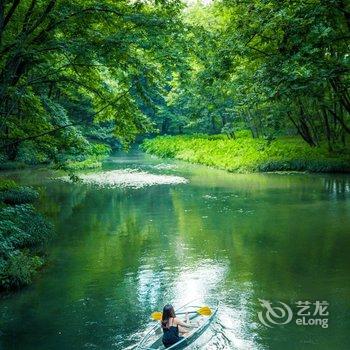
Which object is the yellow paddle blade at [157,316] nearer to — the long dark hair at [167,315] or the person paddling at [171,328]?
the person paddling at [171,328]

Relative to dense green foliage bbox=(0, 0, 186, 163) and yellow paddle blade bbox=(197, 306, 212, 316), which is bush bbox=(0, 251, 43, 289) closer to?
dense green foliage bbox=(0, 0, 186, 163)

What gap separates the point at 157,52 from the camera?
11.8 m

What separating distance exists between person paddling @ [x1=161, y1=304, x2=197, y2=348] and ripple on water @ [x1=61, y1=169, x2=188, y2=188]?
19.6 metres

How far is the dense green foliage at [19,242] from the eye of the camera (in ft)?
34.0

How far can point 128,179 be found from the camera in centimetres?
3072

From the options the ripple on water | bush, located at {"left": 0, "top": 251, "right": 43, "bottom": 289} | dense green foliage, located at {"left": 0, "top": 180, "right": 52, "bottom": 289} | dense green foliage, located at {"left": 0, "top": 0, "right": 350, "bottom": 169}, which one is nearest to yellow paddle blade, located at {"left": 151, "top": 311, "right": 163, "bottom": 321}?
dense green foliage, located at {"left": 0, "top": 180, "right": 52, "bottom": 289}

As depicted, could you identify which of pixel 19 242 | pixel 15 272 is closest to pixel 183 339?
pixel 15 272

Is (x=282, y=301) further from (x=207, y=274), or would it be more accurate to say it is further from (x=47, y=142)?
(x=47, y=142)

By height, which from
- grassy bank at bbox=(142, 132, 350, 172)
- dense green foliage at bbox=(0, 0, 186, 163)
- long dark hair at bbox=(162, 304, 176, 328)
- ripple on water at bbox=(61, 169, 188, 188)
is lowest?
ripple on water at bbox=(61, 169, 188, 188)

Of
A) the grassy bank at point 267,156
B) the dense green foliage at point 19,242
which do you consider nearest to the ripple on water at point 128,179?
the grassy bank at point 267,156

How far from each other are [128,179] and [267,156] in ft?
33.7

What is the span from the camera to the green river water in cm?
830

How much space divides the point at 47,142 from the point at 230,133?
33.4 metres

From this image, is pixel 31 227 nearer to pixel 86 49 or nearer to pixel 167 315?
pixel 86 49
